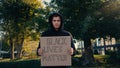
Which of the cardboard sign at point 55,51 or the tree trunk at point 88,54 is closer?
the cardboard sign at point 55,51

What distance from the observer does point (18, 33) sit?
164 ft

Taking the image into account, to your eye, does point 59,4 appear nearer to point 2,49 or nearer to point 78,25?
point 78,25

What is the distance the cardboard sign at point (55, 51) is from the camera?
7402mm

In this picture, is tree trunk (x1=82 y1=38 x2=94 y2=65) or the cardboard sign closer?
the cardboard sign

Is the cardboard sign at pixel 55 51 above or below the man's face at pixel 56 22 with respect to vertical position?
below

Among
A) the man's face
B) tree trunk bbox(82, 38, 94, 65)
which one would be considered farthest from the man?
tree trunk bbox(82, 38, 94, 65)

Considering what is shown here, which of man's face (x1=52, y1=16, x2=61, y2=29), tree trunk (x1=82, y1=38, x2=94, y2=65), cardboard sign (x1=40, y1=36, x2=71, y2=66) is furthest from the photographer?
tree trunk (x1=82, y1=38, x2=94, y2=65)

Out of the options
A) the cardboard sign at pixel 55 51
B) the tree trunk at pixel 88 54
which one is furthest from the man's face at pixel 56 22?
the tree trunk at pixel 88 54

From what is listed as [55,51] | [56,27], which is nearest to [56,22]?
[56,27]

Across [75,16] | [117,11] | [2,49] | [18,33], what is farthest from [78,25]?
[2,49]

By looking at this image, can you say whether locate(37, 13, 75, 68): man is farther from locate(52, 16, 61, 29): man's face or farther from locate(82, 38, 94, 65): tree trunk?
locate(82, 38, 94, 65): tree trunk

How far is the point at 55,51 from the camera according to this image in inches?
296

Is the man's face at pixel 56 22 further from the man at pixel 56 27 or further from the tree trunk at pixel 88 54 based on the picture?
the tree trunk at pixel 88 54

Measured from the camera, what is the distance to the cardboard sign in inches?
291
